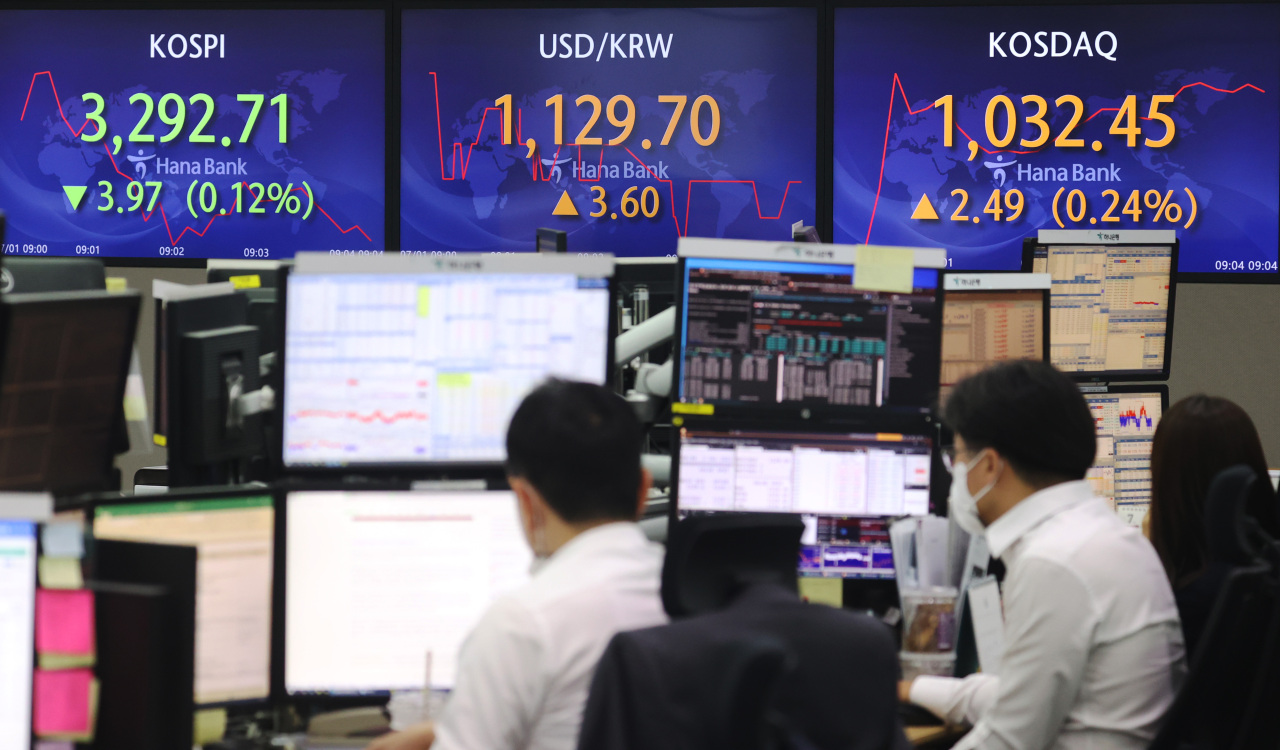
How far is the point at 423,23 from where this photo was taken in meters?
4.62

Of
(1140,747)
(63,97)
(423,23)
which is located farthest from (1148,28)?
(63,97)

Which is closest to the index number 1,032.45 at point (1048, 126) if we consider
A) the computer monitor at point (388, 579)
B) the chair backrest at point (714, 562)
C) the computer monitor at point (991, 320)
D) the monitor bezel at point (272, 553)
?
the computer monitor at point (991, 320)

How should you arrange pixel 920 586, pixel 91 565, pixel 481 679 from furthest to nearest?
pixel 920 586 → pixel 91 565 → pixel 481 679

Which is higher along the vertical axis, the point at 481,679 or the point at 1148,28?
the point at 1148,28

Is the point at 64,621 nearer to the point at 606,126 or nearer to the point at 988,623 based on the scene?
the point at 988,623

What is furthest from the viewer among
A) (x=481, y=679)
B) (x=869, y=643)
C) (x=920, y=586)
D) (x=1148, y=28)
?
(x=1148, y=28)

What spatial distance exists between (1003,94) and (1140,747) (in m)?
3.20

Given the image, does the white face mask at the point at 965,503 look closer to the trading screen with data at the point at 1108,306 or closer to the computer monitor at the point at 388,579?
the computer monitor at the point at 388,579

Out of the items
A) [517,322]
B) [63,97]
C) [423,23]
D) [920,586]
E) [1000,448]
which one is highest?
[423,23]

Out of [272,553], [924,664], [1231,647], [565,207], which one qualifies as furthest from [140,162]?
[1231,647]

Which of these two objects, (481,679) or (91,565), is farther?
(91,565)

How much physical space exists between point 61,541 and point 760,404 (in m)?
1.17

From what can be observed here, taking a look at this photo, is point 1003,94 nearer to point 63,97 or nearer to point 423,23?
point 423,23

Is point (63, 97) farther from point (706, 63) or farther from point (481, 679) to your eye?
point (481, 679)
